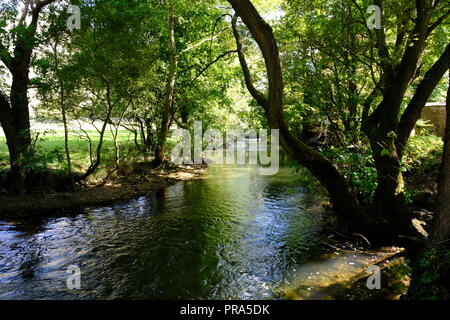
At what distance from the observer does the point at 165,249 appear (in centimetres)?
718

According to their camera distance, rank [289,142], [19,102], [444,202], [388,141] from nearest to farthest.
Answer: [444,202] < [289,142] < [388,141] < [19,102]

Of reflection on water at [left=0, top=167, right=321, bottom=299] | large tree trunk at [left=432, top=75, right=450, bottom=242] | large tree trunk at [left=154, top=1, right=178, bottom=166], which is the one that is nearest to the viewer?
large tree trunk at [left=432, top=75, right=450, bottom=242]

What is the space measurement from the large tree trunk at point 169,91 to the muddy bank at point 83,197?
5.99 feet

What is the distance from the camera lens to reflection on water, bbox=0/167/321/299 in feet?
17.8

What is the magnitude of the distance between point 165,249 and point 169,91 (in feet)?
36.4

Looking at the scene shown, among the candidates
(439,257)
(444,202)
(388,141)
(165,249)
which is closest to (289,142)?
(388,141)

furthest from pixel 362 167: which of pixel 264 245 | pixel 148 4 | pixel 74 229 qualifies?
pixel 148 4

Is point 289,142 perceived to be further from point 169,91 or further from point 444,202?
point 169,91

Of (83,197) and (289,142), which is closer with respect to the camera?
(289,142)

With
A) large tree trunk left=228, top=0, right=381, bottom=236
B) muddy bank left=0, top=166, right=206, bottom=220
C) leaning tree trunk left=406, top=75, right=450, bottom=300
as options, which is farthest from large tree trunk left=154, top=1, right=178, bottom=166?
leaning tree trunk left=406, top=75, right=450, bottom=300

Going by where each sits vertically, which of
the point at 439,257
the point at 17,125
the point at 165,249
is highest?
the point at 17,125

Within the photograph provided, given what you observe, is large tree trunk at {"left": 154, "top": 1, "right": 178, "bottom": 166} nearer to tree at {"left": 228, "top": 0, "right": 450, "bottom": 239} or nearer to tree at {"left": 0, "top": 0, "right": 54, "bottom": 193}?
tree at {"left": 0, "top": 0, "right": 54, "bottom": 193}

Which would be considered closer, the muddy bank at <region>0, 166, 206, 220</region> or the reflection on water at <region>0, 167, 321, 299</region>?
the reflection on water at <region>0, 167, 321, 299</region>

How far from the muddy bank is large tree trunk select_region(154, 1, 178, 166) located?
5.99ft
